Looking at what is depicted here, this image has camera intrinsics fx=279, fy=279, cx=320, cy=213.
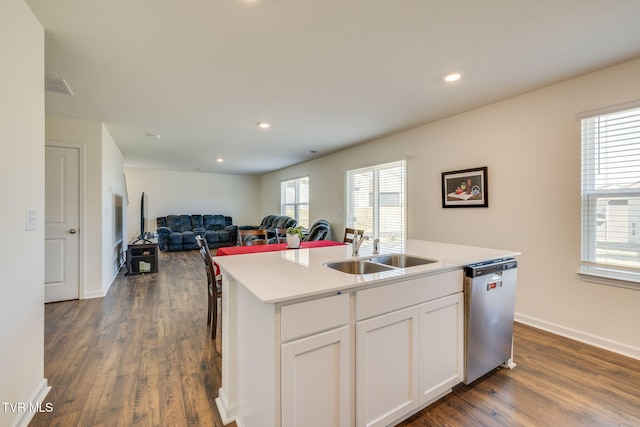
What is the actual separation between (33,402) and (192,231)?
23.0 ft

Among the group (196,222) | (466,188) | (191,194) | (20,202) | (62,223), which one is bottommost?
(196,222)

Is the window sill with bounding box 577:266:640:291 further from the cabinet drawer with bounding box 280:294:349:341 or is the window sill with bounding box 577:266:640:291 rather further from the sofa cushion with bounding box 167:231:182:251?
the sofa cushion with bounding box 167:231:182:251

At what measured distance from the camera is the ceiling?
1.68 metres

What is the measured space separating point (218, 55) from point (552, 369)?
3497 mm

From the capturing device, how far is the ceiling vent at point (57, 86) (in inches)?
101

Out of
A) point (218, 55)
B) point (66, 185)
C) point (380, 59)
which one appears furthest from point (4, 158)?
point (66, 185)

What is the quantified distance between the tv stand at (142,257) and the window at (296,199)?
3.45 metres

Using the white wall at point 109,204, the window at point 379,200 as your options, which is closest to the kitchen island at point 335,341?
the window at point 379,200

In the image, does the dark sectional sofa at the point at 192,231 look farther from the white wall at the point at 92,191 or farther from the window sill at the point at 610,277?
the window sill at the point at 610,277

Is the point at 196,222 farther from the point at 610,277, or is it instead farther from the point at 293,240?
the point at 610,277

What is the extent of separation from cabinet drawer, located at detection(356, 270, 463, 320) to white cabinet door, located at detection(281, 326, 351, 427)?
16 centimetres

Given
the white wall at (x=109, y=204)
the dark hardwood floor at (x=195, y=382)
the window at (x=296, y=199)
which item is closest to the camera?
the dark hardwood floor at (x=195, y=382)

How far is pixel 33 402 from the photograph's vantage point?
5.53 ft

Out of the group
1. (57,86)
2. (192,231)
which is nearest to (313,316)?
(57,86)
